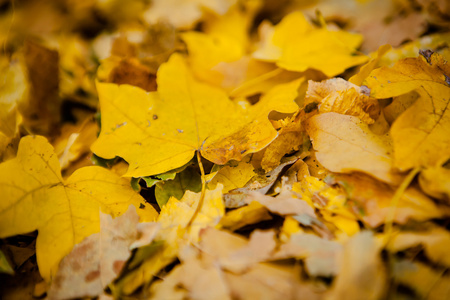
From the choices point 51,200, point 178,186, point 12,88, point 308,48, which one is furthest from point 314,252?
point 12,88

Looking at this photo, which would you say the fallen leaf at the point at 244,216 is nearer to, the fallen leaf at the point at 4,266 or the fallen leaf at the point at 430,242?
the fallen leaf at the point at 430,242

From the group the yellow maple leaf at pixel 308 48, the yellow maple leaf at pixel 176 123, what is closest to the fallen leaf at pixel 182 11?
the yellow maple leaf at pixel 308 48

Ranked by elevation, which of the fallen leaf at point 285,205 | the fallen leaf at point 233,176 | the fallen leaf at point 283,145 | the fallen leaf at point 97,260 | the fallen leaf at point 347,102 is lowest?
the fallen leaf at point 97,260

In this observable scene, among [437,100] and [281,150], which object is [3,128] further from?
[437,100]

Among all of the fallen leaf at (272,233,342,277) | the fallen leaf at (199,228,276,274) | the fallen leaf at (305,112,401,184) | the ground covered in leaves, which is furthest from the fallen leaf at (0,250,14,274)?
the fallen leaf at (305,112,401,184)

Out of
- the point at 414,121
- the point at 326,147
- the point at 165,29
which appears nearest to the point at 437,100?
the point at 414,121
